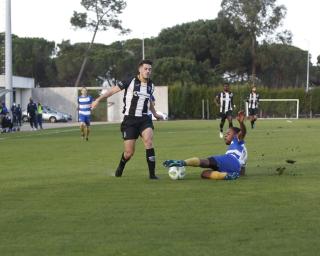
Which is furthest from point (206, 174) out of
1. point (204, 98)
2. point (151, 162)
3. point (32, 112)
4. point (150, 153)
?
point (204, 98)

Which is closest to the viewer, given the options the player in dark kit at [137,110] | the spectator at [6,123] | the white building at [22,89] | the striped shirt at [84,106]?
the player in dark kit at [137,110]

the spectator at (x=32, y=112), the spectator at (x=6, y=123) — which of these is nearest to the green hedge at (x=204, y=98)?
the spectator at (x=32, y=112)

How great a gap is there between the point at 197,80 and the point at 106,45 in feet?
64.5

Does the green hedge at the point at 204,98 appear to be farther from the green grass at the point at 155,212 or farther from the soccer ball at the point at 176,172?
the soccer ball at the point at 176,172

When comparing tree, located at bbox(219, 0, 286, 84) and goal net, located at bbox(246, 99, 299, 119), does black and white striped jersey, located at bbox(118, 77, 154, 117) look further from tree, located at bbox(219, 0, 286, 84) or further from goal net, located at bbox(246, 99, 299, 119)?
tree, located at bbox(219, 0, 286, 84)

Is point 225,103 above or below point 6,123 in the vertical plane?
above

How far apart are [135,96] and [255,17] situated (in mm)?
74684

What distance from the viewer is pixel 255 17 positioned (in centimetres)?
8475

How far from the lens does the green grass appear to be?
256 inches

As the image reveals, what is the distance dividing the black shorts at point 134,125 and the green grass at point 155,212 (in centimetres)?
77

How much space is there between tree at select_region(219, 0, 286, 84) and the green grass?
72030 mm

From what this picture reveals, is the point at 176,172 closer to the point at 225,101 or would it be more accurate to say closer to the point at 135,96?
the point at 135,96

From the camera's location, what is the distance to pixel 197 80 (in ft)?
282

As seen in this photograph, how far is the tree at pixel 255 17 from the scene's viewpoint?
84.3m
